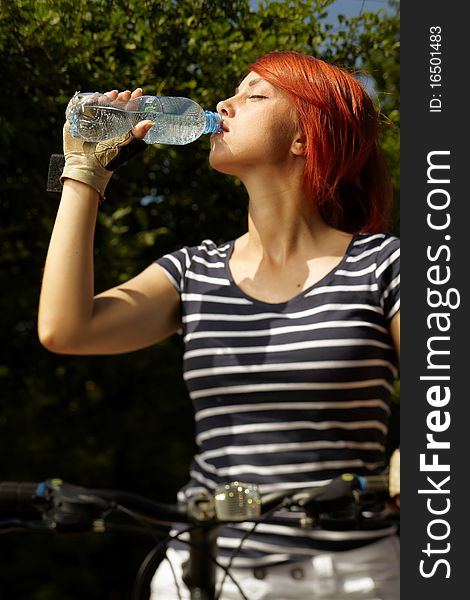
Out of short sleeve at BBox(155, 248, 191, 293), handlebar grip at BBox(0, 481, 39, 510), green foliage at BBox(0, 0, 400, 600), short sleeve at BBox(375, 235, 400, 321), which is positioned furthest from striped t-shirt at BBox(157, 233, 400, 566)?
green foliage at BBox(0, 0, 400, 600)

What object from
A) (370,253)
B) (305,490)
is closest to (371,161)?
(370,253)

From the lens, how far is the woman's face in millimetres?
1524

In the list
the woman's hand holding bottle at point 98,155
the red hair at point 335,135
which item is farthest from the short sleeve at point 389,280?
the woman's hand holding bottle at point 98,155

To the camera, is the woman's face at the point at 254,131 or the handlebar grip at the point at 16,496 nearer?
the handlebar grip at the point at 16,496

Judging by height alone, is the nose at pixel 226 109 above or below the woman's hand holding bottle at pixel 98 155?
above

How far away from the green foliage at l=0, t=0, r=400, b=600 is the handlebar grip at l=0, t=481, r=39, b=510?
61 cm

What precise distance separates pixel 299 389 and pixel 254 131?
→ 1.36 feet

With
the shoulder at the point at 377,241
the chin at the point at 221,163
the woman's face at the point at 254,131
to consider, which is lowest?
the shoulder at the point at 377,241

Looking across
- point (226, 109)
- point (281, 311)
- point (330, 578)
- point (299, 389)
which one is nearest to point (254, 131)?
point (226, 109)

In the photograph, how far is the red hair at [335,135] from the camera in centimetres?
155

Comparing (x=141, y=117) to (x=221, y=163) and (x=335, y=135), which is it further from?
(x=335, y=135)

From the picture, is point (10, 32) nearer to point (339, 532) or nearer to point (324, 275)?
point (324, 275)

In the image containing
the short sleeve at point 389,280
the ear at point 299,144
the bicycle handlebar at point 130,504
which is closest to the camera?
the bicycle handlebar at point 130,504

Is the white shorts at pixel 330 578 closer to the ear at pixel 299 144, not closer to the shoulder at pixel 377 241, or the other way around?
the shoulder at pixel 377 241
